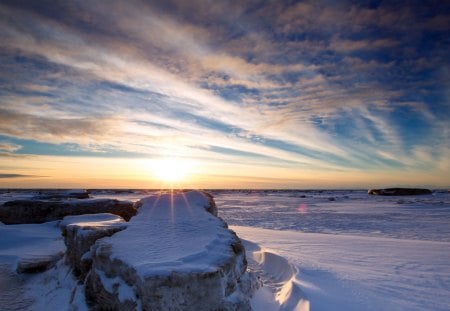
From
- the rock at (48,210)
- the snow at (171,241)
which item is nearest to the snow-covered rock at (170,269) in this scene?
the snow at (171,241)

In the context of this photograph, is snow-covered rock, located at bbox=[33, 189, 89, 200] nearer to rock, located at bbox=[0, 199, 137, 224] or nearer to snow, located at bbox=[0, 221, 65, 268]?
rock, located at bbox=[0, 199, 137, 224]

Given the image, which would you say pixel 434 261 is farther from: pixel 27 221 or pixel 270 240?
pixel 27 221

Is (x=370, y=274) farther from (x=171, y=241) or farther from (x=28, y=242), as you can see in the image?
(x=28, y=242)

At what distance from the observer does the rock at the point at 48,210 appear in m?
8.88

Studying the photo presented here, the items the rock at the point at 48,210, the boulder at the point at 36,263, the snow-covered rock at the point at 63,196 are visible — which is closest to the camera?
the boulder at the point at 36,263

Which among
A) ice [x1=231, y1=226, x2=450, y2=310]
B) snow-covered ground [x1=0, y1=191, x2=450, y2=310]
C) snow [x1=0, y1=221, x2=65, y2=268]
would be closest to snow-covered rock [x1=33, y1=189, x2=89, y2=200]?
snow [x1=0, y1=221, x2=65, y2=268]

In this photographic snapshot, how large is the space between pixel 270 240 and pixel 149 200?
3.64 metres

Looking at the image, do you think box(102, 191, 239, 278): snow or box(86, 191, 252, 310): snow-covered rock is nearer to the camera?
box(86, 191, 252, 310): snow-covered rock

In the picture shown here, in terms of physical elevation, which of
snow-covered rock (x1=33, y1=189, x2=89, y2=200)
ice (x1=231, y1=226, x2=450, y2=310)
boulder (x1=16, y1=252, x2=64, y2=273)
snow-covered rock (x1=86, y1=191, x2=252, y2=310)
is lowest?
boulder (x1=16, y1=252, x2=64, y2=273)

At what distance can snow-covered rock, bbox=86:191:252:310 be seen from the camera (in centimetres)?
254

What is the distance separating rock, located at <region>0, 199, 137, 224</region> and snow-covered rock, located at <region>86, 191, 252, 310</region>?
199 inches

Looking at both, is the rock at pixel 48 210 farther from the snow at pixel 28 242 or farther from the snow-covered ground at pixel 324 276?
the snow-covered ground at pixel 324 276

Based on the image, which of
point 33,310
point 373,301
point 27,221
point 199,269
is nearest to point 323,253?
point 373,301

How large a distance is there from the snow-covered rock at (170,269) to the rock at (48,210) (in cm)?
505
